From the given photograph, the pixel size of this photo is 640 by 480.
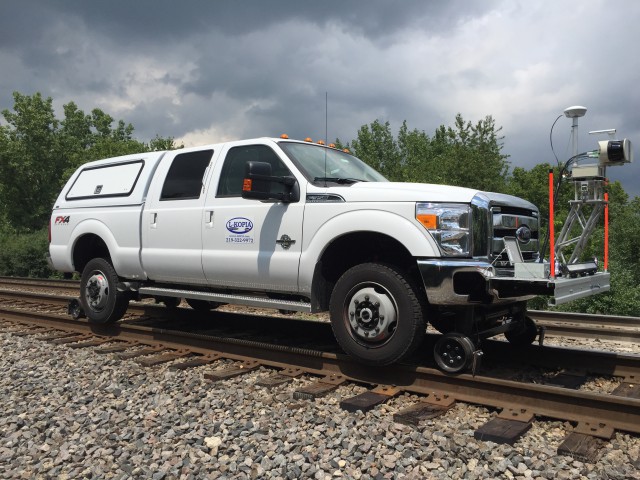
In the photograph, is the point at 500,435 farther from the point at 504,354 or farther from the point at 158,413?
the point at 158,413

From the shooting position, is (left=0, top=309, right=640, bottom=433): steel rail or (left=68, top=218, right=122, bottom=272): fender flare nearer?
(left=0, top=309, right=640, bottom=433): steel rail

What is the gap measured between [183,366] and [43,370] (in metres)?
1.50

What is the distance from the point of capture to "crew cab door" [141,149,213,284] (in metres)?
6.10

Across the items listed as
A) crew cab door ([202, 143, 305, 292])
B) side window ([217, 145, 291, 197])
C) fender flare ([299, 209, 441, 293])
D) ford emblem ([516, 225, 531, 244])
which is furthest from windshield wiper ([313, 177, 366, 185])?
ford emblem ([516, 225, 531, 244])

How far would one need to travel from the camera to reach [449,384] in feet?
14.5

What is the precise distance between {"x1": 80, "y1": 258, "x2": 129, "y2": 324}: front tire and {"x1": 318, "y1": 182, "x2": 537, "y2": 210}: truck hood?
11.3ft

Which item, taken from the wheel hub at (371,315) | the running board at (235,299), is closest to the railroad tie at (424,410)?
the wheel hub at (371,315)

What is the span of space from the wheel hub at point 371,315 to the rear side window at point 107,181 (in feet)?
12.4

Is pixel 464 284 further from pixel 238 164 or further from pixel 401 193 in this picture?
pixel 238 164

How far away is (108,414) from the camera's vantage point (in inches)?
166

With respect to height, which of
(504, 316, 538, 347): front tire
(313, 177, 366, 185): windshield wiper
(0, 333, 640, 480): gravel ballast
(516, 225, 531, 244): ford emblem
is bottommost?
(0, 333, 640, 480): gravel ballast

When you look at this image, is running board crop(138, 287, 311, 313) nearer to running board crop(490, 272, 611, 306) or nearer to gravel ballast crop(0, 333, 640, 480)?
gravel ballast crop(0, 333, 640, 480)

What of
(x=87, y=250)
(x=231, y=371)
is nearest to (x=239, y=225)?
(x=231, y=371)

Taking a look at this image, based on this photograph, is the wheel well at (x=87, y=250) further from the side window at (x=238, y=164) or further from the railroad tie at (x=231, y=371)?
the railroad tie at (x=231, y=371)
